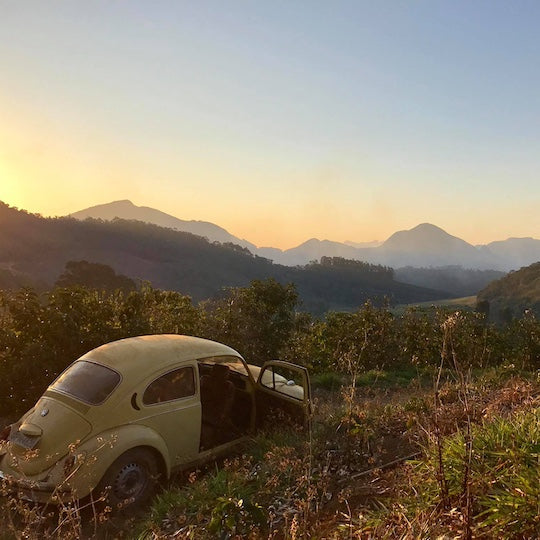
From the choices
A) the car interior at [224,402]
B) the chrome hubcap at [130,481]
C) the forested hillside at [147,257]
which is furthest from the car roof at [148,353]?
the forested hillside at [147,257]

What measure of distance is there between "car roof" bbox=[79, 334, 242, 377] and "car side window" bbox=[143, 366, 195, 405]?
0.16m

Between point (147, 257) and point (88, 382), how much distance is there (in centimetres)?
15536

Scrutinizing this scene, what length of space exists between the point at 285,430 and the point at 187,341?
2.02m

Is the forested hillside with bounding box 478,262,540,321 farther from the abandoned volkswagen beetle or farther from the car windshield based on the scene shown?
the car windshield

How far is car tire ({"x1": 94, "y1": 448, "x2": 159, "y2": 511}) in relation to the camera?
18.4 ft

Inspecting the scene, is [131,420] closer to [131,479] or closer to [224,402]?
[131,479]

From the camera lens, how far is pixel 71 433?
227 inches

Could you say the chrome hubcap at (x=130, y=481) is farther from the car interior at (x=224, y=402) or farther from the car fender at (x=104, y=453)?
the car interior at (x=224, y=402)

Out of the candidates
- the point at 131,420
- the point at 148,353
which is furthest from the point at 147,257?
the point at 131,420

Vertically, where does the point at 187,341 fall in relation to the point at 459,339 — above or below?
above

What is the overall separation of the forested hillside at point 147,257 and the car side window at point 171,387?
97489 mm

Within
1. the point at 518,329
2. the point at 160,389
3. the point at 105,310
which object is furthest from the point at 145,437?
the point at 518,329

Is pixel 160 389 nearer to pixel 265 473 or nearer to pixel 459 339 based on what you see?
pixel 265 473

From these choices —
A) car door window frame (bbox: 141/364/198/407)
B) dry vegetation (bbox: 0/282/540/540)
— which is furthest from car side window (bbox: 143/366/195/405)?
dry vegetation (bbox: 0/282/540/540)
